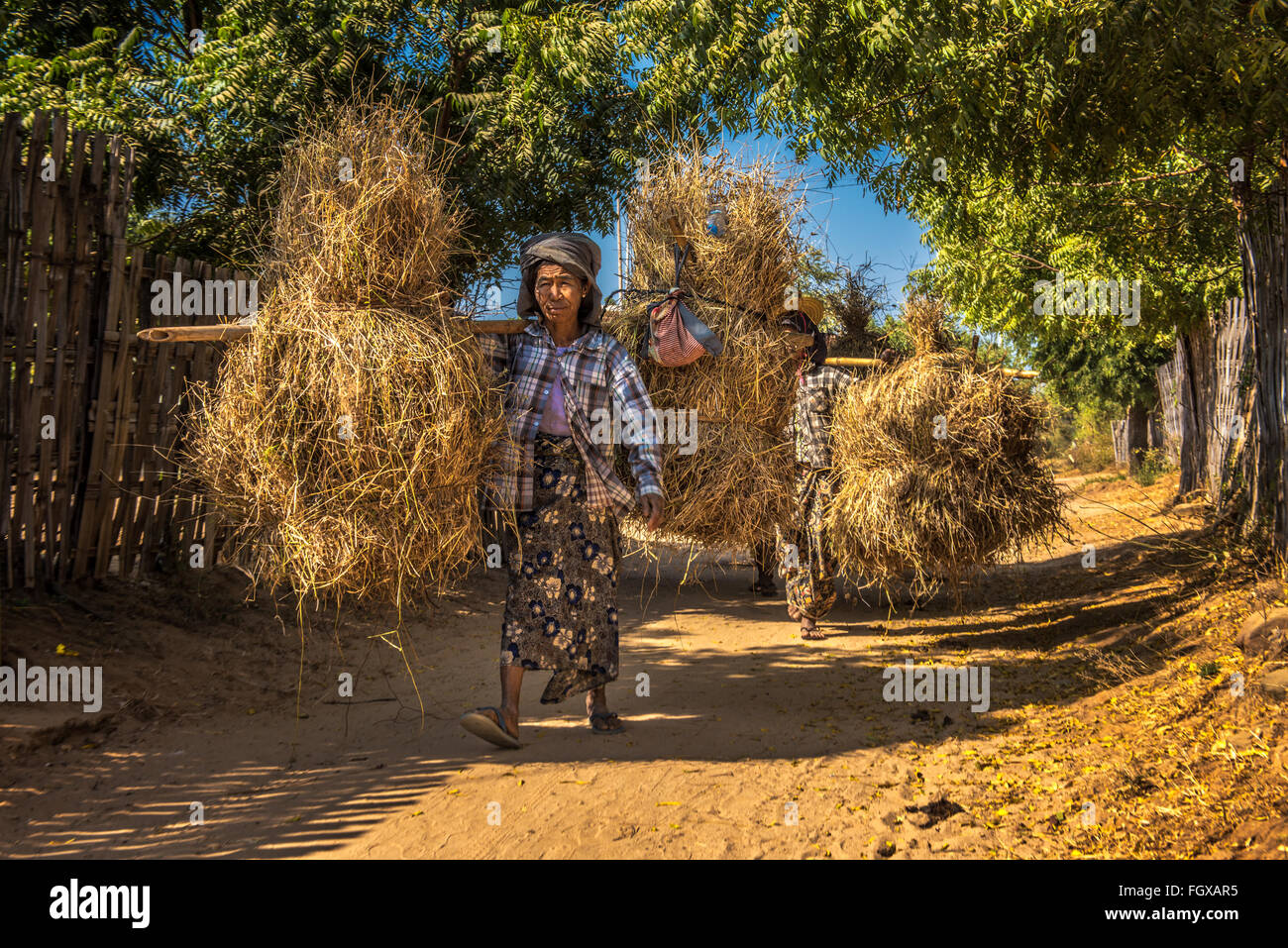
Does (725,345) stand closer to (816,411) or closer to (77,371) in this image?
(816,411)

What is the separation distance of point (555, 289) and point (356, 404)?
101 cm

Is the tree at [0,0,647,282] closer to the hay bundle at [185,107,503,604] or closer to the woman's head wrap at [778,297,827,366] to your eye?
the woman's head wrap at [778,297,827,366]

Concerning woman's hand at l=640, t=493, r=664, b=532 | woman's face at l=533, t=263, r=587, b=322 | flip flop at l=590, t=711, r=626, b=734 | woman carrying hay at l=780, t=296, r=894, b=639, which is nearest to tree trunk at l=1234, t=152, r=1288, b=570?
woman carrying hay at l=780, t=296, r=894, b=639

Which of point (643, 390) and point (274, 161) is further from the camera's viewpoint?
point (274, 161)

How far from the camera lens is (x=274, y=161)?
571 centimetres

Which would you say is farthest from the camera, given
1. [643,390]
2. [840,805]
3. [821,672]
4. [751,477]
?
[821,672]

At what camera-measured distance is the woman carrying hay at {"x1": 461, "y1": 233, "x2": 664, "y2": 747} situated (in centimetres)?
355

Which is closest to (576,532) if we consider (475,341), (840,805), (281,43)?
(475,341)

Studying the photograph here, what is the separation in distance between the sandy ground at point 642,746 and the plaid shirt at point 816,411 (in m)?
1.25

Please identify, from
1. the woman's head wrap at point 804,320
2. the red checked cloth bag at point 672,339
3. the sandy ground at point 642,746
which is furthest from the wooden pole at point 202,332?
the woman's head wrap at point 804,320

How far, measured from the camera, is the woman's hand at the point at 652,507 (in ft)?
11.5

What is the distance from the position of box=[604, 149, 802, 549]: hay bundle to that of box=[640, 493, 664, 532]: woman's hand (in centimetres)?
59

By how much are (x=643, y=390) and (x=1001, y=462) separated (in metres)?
2.16

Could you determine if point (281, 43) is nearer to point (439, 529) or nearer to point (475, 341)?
point (475, 341)
